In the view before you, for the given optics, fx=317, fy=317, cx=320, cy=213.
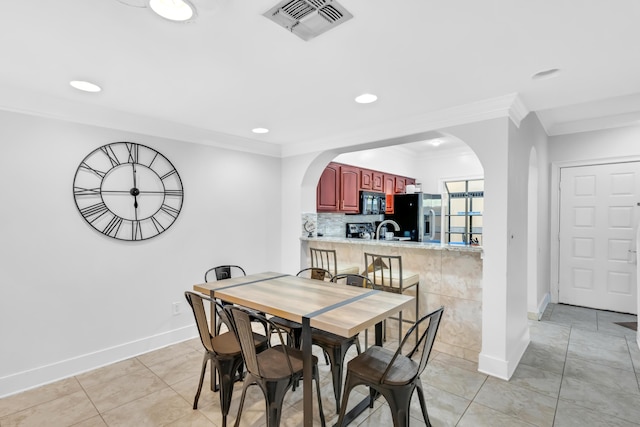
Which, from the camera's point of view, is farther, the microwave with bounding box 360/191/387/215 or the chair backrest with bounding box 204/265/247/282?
the microwave with bounding box 360/191/387/215

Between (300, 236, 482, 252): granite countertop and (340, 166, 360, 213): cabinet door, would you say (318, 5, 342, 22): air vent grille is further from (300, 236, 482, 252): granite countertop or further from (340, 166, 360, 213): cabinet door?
(340, 166, 360, 213): cabinet door

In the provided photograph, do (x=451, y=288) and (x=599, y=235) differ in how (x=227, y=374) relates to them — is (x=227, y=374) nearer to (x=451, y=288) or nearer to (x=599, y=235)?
(x=451, y=288)

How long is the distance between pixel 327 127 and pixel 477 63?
170 cm

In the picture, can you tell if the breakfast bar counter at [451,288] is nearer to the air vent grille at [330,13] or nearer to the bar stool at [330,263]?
the bar stool at [330,263]

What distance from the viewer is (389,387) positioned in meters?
1.68

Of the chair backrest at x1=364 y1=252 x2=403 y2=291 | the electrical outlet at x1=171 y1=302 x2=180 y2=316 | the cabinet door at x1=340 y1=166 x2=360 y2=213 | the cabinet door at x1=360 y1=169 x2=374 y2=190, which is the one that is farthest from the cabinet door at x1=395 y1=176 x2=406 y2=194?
the electrical outlet at x1=171 y1=302 x2=180 y2=316

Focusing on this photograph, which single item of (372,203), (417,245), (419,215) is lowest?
(417,245)

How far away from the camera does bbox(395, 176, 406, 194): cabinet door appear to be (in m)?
6.05

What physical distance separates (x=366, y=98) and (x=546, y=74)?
1230mm

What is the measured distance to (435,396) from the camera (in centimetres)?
235

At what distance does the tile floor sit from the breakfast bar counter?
18cm

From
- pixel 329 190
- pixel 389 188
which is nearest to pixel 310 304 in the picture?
pixel 329 190

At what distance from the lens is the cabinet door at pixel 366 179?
206 inches

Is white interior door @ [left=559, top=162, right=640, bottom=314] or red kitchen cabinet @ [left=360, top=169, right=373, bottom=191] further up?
red kitchen cabinet @ [left=360, top=169, right=373, bottom=191]
